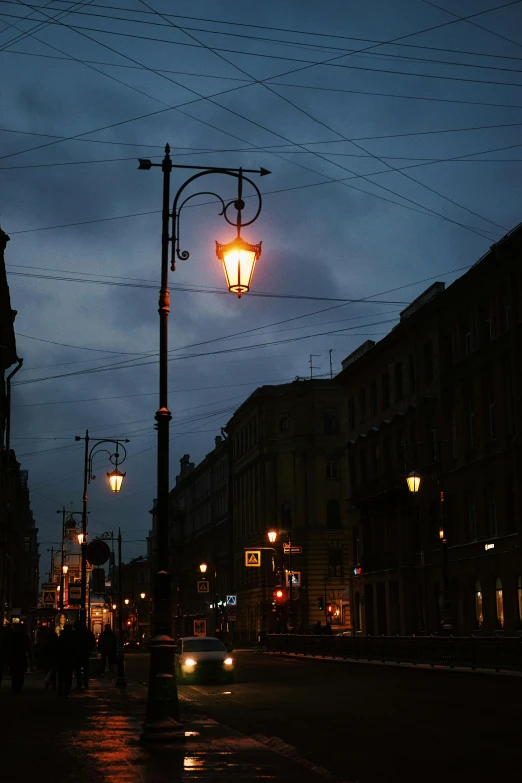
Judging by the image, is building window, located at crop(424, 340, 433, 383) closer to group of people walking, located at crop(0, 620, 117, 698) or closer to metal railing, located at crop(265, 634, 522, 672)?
metal railing, located at crop(265, 634, 522, 672)

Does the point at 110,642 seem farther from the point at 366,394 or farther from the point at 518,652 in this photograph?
the point at 366,394

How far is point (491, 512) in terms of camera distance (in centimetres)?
4950

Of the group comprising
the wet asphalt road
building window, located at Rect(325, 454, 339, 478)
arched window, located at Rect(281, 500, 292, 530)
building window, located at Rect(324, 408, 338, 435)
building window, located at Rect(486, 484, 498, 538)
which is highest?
building window, located at Rect(324, 408, 338, 435)

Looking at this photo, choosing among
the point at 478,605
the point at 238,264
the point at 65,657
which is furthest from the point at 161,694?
the point at 478,605

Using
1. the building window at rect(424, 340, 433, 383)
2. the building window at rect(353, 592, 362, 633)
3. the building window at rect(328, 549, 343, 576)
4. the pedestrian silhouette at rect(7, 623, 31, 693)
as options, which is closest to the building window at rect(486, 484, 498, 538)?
the building window at rect(424, 340, 433, 383)

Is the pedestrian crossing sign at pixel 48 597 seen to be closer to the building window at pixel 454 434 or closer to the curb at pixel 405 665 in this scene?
the curb at pixel 405 665

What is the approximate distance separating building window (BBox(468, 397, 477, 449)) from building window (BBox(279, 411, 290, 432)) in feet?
137

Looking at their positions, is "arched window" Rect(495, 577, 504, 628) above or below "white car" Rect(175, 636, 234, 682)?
above

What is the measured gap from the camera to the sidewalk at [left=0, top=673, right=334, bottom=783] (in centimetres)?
1102

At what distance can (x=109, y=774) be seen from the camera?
11102mm

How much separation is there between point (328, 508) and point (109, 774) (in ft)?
263

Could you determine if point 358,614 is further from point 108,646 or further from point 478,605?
point 108,646

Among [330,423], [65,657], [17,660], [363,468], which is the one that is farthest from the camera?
[330,423]

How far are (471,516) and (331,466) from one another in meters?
39.9
